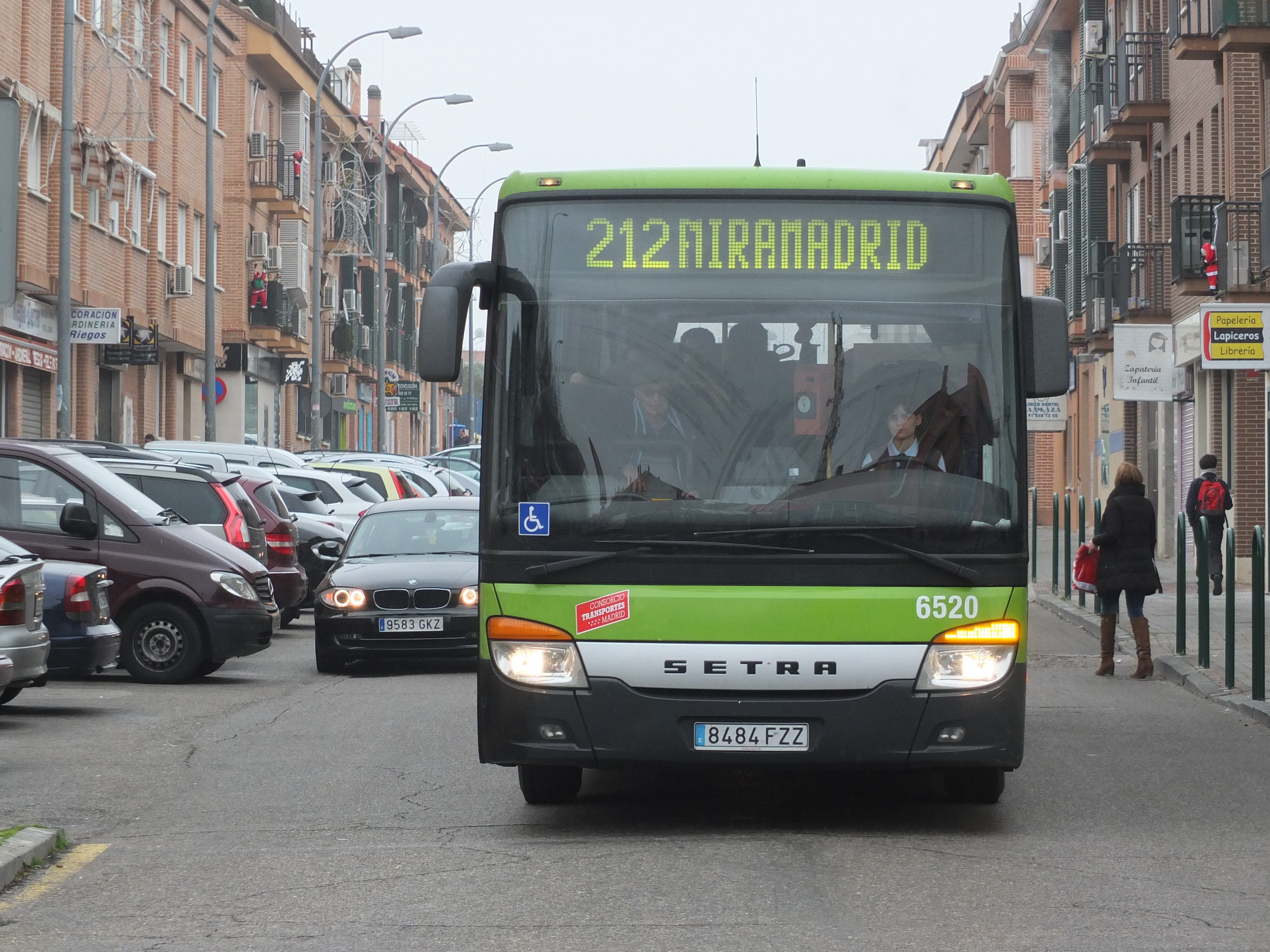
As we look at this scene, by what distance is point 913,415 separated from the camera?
364 inches

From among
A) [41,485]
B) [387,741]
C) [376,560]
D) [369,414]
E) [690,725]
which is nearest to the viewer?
[690,725]

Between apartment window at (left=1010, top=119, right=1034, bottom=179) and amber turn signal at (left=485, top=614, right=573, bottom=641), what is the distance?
6257 cm

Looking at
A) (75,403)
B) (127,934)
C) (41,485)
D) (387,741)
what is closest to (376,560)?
(41,485)

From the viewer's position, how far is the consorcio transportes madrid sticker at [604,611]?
29.9 feet

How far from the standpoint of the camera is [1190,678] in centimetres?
1727

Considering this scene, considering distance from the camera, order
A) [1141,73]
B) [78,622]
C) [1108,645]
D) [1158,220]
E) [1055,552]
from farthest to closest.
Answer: [1158,220] < [1141,73] < [1055,552] < [1108,645] < [78,622]

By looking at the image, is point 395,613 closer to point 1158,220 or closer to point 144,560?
point 144,560

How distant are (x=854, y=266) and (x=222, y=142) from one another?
47.8m

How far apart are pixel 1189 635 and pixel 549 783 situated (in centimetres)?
1307

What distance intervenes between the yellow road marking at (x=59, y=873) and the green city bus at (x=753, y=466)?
5.43 feet

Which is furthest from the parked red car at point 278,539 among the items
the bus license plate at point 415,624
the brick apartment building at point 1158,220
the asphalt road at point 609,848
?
the brick apartment building at point 1158,220

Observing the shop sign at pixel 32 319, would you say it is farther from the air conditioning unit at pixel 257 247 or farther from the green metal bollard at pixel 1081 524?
the air conditioning unit at pixel 257 247

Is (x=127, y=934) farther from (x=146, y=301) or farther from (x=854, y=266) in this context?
(x=146, y=301)

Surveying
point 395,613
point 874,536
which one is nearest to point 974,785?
point 874,536
